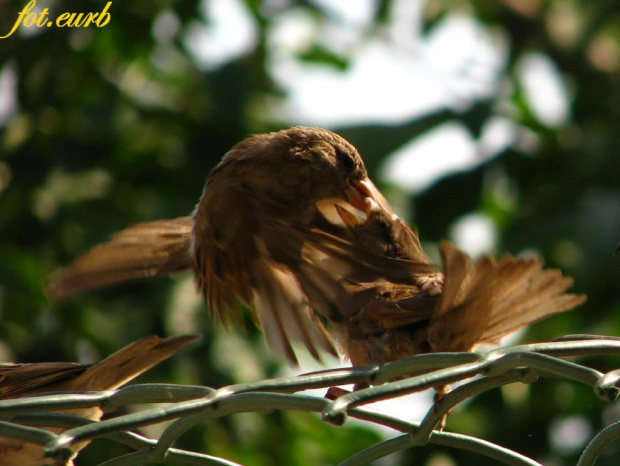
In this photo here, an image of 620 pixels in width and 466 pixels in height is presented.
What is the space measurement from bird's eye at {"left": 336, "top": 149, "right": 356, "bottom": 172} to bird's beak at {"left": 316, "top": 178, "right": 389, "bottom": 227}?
0.04 m

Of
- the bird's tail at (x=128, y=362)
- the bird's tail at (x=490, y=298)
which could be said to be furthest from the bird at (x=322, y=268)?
the bird's tail at (x=128, y=362)

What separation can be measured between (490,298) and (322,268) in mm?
454

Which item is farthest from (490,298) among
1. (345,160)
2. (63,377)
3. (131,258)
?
(131,258)

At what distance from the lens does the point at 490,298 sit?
8.39 ft

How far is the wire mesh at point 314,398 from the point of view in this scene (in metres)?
1.61

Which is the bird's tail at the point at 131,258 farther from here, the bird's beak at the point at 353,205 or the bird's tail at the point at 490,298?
the bird's tail at the point at 490,298

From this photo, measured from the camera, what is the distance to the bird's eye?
359 cm

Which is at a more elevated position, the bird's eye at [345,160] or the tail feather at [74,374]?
the bird's eye at [345,160]

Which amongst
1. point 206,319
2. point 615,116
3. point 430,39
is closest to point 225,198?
point 206,319

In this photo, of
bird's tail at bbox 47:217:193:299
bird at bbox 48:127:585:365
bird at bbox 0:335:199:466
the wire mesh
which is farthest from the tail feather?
the wire mesh

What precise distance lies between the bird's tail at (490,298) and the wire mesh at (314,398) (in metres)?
0.46

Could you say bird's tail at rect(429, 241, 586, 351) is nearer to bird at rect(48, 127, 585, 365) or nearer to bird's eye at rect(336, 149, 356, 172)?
bird at rect(48, 127, 585, 365)

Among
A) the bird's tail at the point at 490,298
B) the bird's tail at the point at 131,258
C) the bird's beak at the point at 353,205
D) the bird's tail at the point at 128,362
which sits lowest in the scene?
the bird's tail at the point at 490,298

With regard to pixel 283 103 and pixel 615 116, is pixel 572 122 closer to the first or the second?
pixel 615 116
